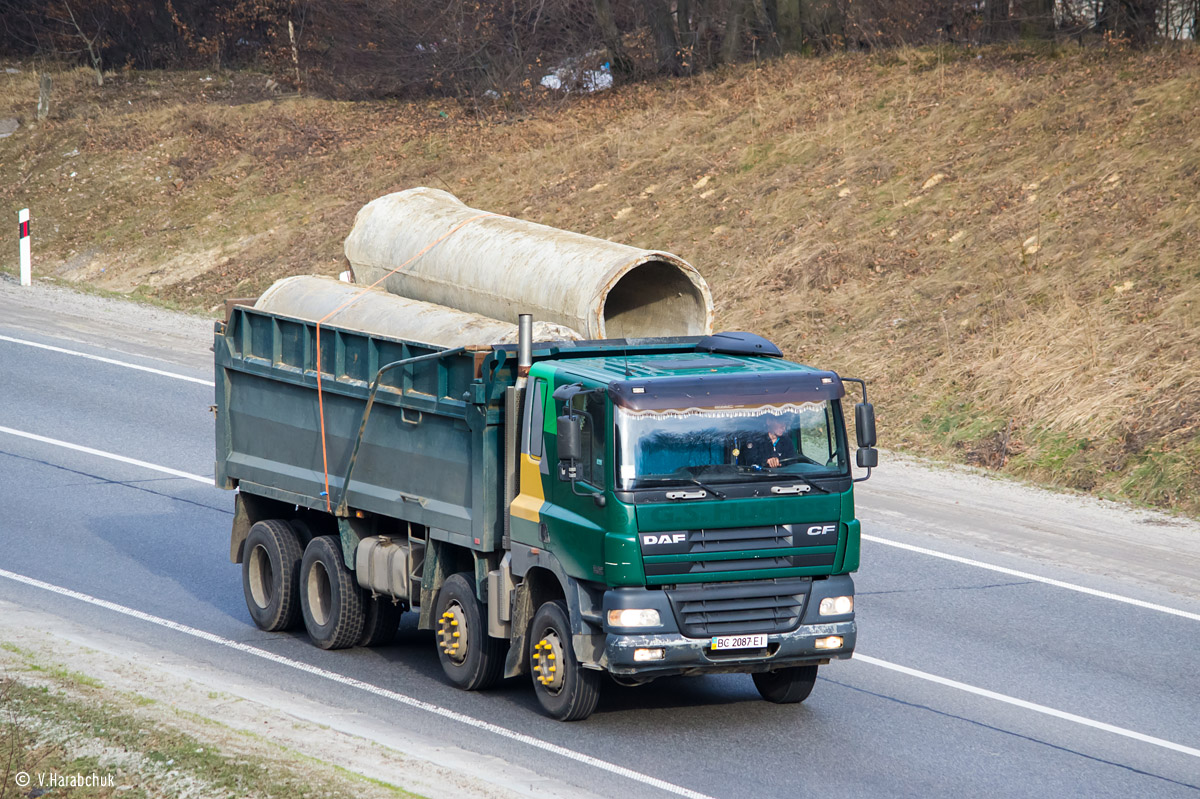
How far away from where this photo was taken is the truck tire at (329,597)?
36.9ft

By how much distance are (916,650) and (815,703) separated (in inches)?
60.1

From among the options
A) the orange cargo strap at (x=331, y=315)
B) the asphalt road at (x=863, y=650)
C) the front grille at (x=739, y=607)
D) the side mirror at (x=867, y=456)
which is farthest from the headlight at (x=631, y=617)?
the orange cargo strap at (x=331, y=315)

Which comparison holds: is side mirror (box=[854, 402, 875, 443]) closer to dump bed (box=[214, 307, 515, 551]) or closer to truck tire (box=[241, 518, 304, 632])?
dump bed (box=[214, 307, 515, 551])

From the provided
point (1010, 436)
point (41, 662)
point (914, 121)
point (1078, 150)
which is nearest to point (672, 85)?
point (914, 121)

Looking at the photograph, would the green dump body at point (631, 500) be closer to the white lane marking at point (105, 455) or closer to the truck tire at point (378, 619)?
the truck tire at point (378, 619)

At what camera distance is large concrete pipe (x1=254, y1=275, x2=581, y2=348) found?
420 inches

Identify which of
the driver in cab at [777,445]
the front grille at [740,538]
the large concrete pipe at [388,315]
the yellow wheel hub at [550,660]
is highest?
the large concrete pipe at [388,315]

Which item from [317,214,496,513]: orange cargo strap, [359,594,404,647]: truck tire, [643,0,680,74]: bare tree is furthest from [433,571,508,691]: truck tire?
[643,0,680,74]: bare tree

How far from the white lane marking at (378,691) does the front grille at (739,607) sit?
94 centimetres

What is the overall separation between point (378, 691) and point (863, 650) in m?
3.73

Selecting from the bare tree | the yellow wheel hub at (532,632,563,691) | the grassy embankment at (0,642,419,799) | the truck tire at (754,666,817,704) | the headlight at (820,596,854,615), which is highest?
the bare tree

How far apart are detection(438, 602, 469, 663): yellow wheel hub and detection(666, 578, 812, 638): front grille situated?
196 centimetres

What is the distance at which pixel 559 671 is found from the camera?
9.45 metres

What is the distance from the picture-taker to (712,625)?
29.4 feet
